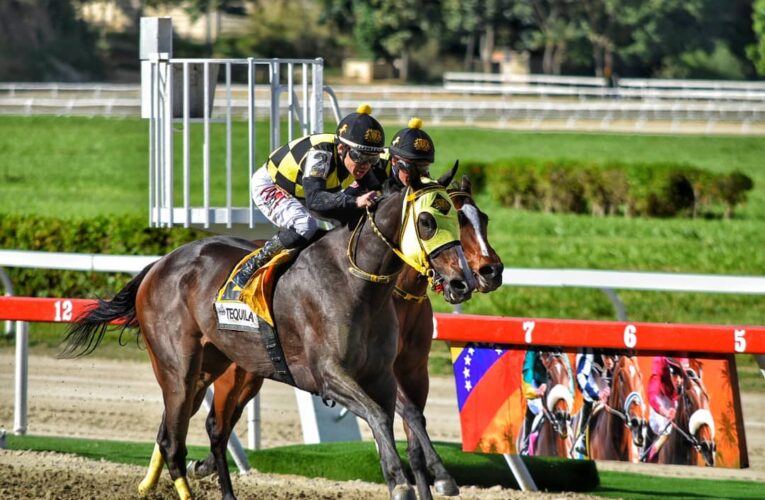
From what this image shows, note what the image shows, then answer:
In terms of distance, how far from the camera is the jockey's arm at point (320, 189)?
412 cm

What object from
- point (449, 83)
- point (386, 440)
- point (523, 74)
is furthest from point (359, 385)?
point (523, 74)

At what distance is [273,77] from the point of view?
5.64 meters

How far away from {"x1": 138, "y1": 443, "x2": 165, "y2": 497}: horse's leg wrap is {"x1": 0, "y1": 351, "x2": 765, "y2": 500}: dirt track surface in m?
0.09

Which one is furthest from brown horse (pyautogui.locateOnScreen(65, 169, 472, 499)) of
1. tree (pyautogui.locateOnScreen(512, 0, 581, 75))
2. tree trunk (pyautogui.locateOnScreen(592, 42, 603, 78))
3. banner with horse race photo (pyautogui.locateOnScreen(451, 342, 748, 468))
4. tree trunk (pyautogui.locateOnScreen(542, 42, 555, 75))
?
tree trunk (pyautogui.locateOnScreen(542, 42, 555, 75))

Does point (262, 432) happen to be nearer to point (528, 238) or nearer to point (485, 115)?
point (528, 238)

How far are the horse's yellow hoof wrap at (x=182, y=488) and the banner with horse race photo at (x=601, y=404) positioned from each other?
1.29 m

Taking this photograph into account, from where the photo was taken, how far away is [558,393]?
531 centimetres

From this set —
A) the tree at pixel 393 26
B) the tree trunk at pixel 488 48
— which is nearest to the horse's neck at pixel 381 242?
the tree at pixel 393 26

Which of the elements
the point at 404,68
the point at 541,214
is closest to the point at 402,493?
the point at 541,214

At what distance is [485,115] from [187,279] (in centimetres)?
2482

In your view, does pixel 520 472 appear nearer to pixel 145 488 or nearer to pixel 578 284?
pixel 578 284

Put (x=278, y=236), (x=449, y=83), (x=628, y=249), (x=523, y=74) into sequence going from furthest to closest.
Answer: (x=523, y=74)
(x=449, y=83)
(x=628, y=249)
(x=278, y=236)

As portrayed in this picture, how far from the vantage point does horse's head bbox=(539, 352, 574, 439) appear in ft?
17.3

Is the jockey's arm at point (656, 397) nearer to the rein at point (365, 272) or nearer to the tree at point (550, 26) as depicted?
the rein at point (365, 272)
